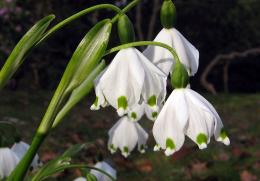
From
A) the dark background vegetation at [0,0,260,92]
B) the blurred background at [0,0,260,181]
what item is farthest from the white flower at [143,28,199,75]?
the dark background vegetation at [0,0,260,92]

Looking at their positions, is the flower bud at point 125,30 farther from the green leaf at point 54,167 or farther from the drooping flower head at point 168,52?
the green leaf at point 54,167

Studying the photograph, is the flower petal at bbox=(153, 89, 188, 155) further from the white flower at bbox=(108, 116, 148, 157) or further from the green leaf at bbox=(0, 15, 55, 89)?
the white flower at bbox=(108, 116, 148, 157)

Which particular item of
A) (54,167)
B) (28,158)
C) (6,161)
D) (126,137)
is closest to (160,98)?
(28,158)

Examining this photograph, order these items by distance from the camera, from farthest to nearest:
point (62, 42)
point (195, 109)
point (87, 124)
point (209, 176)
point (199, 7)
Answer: point (199, 7), point (62, 42), point (87, 124), point (209, 176), point (195, 109)

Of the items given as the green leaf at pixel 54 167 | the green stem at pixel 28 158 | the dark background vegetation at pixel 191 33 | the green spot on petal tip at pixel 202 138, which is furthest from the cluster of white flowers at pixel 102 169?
the dark background vegetation at pixel 191 33

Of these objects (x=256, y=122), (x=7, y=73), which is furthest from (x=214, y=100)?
(x=7, y=73)

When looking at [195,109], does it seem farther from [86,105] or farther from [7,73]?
[86,105]
